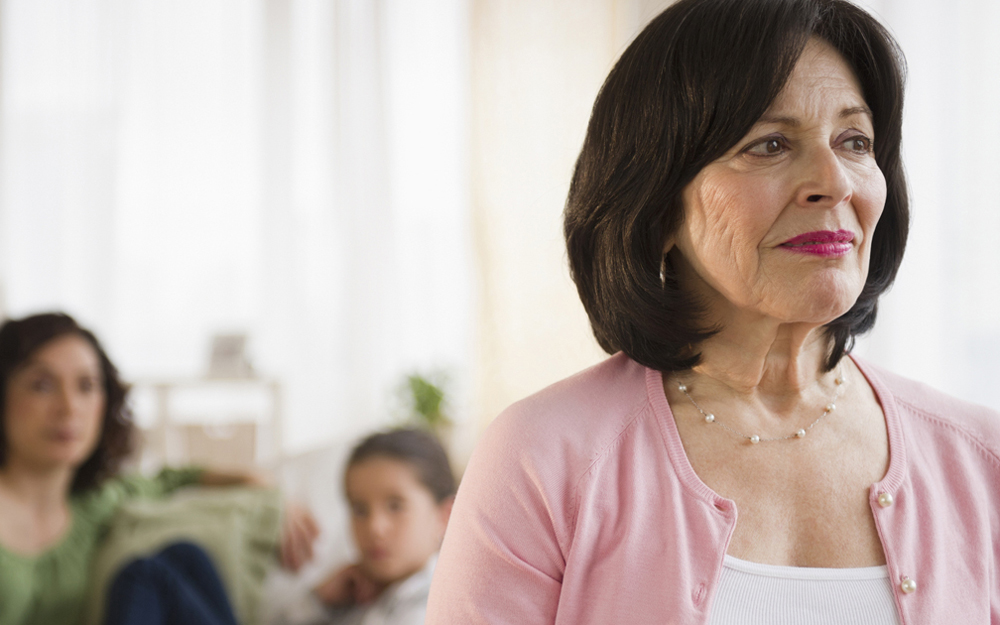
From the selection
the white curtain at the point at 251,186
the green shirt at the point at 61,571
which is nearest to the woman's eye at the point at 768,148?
the green shirt at the point at 61,571

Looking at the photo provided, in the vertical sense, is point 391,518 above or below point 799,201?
below

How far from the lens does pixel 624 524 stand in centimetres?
84

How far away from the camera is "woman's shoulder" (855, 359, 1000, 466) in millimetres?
939

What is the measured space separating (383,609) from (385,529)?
0.59 feet

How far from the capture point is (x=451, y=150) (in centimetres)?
340

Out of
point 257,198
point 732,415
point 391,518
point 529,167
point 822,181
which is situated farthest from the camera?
point 257,198

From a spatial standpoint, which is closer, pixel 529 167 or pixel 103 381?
pixel 103 381

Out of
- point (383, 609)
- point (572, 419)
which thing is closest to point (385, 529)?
point (383, 609)

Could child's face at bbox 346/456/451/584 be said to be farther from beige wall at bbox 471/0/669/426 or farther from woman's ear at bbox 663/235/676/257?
woman's ear at bbox 663/235/676/257

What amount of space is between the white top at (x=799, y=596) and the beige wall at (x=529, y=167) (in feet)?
6.96

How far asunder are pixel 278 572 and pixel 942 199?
2133mm

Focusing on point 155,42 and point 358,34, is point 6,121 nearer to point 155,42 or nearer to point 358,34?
point 155,42

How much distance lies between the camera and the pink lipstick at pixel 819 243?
83 cm

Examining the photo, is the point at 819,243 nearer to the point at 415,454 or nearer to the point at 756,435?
the point at 756,435
